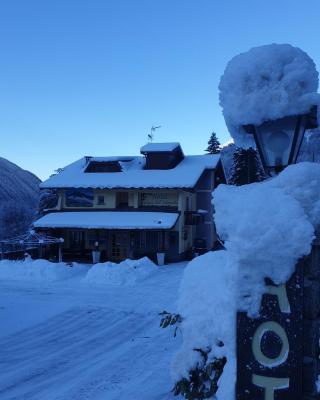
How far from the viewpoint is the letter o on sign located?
2.28 meters

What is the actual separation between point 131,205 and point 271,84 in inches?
Result: 963

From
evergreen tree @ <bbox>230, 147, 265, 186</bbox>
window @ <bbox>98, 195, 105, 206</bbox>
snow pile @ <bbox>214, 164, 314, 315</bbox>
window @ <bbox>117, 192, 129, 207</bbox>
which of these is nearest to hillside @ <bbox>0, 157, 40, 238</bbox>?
window @ <bbox>98, 195, 105, 206</bbox>

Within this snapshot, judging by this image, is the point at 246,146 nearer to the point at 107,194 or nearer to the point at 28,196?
the point at 107,194

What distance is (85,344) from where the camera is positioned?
29.6 ft

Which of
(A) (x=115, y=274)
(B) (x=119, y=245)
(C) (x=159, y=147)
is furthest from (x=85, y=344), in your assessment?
(C) (x=159, y=147)

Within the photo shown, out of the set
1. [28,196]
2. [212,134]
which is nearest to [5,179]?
[28,196]

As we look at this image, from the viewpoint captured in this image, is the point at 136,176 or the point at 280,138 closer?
the point at 280,138

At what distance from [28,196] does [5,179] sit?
3.08 metres

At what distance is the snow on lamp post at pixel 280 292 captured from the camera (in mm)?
2279

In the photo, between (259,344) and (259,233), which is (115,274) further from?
(259,233)

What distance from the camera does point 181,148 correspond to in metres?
29.6

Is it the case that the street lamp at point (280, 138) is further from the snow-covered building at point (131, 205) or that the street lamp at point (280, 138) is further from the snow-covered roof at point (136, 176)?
the snow-covered roof at point (136, 176)

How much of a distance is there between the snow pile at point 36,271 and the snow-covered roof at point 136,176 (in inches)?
306

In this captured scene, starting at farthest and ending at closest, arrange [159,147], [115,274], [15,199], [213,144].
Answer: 1. [213,144]
2. [15,199]
3. [159,147]
4. [115,274]
